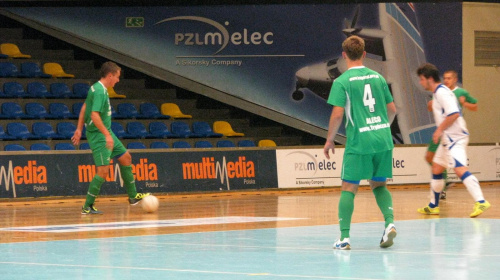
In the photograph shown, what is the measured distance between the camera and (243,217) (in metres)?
12.9

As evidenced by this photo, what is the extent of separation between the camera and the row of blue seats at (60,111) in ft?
72.6

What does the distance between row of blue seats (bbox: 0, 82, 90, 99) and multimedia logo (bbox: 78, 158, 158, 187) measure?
5.79 metres

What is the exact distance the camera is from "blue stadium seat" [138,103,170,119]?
24531mm

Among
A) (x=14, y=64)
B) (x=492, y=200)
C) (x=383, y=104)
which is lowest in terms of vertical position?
(x=492, y=200)

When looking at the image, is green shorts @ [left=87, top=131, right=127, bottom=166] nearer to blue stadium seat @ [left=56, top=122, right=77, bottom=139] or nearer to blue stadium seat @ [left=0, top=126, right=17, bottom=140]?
blue stadium seat @ [left=0, top=126, right=17, bottom=140]

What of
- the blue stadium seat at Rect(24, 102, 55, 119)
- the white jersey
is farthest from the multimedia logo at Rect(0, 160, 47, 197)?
the white jersey

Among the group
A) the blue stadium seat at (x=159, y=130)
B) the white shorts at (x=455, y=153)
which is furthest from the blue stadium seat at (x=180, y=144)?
the white shorts at (x=455, y=153)

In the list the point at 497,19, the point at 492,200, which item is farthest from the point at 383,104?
the point at 497,19

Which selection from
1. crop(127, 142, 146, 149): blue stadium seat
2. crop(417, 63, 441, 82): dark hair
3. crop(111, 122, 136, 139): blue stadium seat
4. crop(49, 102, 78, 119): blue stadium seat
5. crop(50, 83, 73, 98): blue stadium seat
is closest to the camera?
crop(417, 63, 441, 82): dark hair

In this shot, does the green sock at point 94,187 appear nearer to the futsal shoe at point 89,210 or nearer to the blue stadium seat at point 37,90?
the futsal shoe at point 89,210

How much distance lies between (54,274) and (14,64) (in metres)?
17.8

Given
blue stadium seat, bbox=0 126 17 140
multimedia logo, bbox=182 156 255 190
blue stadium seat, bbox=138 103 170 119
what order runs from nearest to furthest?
multimedia logo, bbox=182 156 255 190, blue stadium seat, bbox=0 126 17 140, blue stadium seat, bbox=138 103 170 119

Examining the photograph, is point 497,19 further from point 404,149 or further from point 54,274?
point 54,274

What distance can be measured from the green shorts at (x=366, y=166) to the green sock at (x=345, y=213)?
0.18m
